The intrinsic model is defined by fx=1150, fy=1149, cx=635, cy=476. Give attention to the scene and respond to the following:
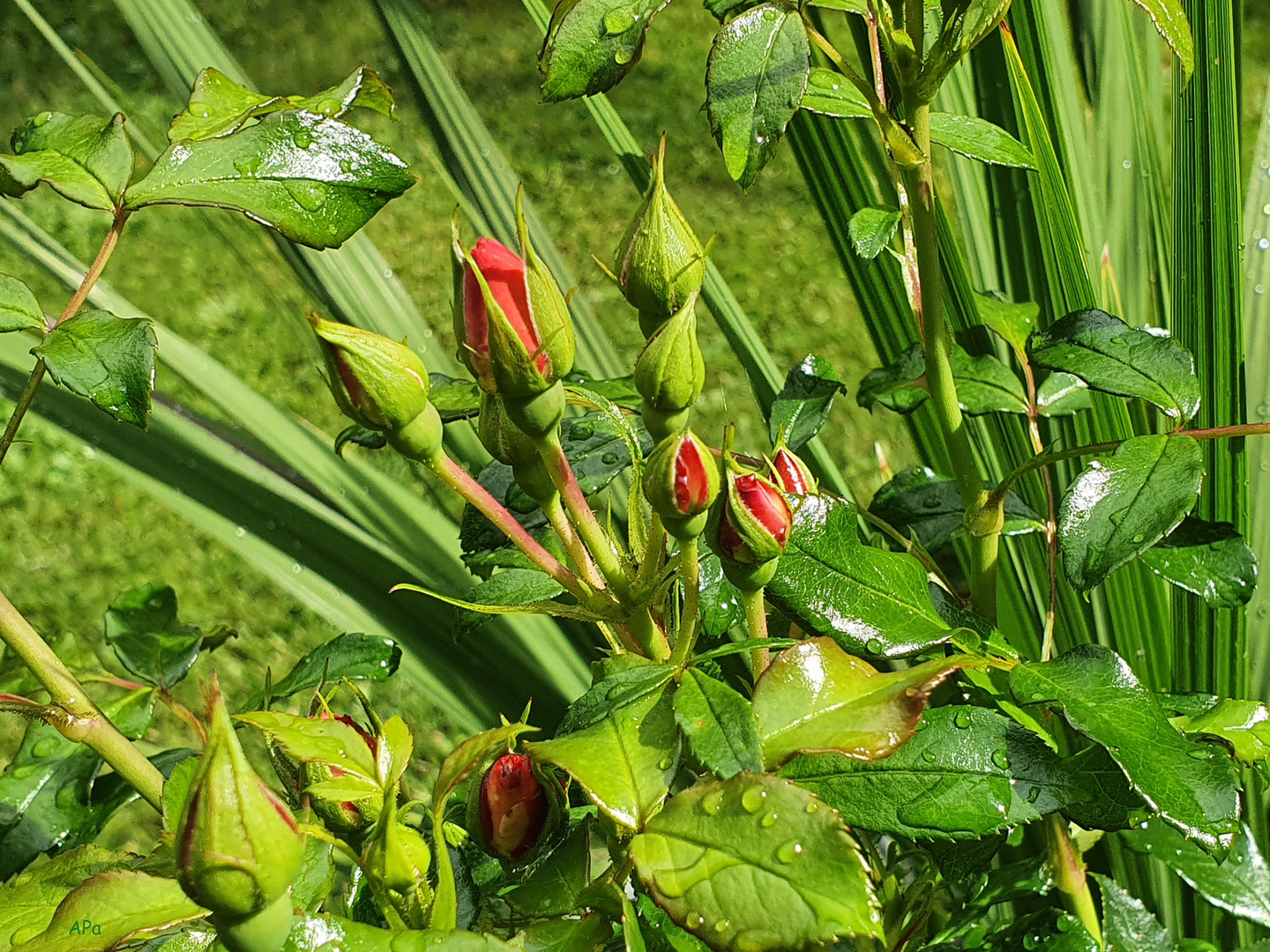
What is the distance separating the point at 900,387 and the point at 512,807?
317 mm

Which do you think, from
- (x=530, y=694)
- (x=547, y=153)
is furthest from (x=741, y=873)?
(x=547, y=153)

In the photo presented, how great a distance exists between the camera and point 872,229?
0.50 m

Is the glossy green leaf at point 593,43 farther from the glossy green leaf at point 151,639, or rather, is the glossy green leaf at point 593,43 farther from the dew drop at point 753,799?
the glossy green leaf at point 151,639

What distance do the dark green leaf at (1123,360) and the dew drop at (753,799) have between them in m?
0.27

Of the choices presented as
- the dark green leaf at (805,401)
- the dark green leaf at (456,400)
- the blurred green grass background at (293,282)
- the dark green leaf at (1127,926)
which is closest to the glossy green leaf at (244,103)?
the dark green leaf at (456,400)

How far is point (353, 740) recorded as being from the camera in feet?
1.25

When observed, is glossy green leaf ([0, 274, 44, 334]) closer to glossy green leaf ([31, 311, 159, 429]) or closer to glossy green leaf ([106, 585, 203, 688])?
glossy green leaf ([31, 311, 159, 429])

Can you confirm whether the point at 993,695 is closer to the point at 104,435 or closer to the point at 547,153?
the point at 104,435

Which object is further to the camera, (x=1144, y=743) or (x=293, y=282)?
(x=293, y=282)

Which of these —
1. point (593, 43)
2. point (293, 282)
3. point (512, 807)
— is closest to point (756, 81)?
point (593, 43)

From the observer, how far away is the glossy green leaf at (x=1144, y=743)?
0.39 m

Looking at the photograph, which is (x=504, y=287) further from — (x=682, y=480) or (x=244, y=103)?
(x=244, y=103)

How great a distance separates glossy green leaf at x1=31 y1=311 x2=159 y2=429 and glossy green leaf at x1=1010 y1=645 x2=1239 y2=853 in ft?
1.14

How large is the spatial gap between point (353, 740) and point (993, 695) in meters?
0.27
